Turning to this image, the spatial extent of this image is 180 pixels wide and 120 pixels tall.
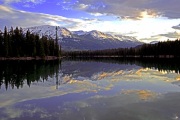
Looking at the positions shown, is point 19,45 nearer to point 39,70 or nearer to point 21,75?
point 39,70

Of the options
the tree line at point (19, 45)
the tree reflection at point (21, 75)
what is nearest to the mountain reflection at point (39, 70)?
the tree reflection at point (21, 75)

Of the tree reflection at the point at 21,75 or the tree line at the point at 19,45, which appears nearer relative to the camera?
the tree reflection at the point at 21,75

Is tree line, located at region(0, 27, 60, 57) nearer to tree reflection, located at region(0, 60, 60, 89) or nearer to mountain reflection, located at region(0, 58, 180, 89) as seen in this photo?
mountain reflection, located at region(0, 58, 180, 89)

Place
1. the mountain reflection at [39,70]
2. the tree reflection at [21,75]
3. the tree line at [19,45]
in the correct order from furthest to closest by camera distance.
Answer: the tree line at [19,45] → the mountain reflection at [39,70] → the tree reflection at [21,75]

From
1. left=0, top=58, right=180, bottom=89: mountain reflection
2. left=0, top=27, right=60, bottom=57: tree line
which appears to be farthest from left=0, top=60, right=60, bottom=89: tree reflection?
left=0, top=27, right=60, bottom=57: tree line

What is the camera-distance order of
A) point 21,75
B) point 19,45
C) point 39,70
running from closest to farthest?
point 21,75
point 39,70
point 19,45

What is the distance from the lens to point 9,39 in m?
130

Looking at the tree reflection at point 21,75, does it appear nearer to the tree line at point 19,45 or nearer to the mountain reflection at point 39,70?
the mountain reflection at point 39,70

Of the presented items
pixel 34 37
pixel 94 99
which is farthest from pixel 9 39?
pixel 94 99

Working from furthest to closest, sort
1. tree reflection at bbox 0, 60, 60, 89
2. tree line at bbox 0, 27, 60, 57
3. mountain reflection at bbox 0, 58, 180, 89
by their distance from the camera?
tree line at bbox 0, 27, 60, 57 → mountain reflection at bbox 0, 58, 180, 89 → tree reflection at bbox 0, 60, 60, 89

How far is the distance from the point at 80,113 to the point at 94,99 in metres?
5.26

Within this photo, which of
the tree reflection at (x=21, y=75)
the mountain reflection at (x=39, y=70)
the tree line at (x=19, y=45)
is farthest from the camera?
the tree line at (x=19, y=45)

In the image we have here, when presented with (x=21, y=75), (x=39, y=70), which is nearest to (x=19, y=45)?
(x=39, y=70)

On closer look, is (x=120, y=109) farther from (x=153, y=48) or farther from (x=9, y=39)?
(x=153, y=48)
